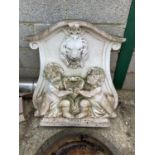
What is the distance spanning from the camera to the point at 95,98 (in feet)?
7.13

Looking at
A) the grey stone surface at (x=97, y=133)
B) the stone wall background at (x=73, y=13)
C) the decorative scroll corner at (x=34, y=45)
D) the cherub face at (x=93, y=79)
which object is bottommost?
the grey stone surface at (x=97, y=133)

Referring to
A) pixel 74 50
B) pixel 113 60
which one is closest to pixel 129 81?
pixel 113 60

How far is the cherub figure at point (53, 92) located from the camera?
213 centimetres

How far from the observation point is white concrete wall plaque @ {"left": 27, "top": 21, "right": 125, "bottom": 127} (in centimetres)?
208

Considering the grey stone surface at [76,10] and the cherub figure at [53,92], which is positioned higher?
the grey stone surface at [76,10]

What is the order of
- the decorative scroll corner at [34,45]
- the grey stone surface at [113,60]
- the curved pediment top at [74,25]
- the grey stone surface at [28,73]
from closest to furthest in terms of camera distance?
the curved pediment top at [74,25], the decorative scroll corner at [34,45], the grey stone surface at [113,60], the grey stone surface at [28,73]

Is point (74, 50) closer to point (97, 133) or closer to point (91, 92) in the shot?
point (91, 92)

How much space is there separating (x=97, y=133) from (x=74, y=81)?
35 centimetres

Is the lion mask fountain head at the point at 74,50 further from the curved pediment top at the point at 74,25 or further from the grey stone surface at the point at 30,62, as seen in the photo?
the grey stone surface at the point at 30,62

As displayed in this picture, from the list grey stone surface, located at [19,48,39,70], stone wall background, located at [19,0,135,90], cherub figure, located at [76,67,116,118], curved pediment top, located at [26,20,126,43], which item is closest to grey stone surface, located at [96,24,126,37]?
stone wall background, located at [19,0,135,90]

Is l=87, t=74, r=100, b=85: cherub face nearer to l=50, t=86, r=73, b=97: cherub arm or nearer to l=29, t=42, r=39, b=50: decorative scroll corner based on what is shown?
l=50, t=86, r=73, b=97: cherub arm

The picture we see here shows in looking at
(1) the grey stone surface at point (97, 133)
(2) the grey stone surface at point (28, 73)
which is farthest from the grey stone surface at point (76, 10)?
(1) the grey stone surface at point (97, 133)

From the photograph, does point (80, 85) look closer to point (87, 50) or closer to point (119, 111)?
point (87, 50)

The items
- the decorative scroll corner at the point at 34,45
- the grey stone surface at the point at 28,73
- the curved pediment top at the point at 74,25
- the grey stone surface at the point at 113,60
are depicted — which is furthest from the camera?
the grey stone surface at the point at 28,73
